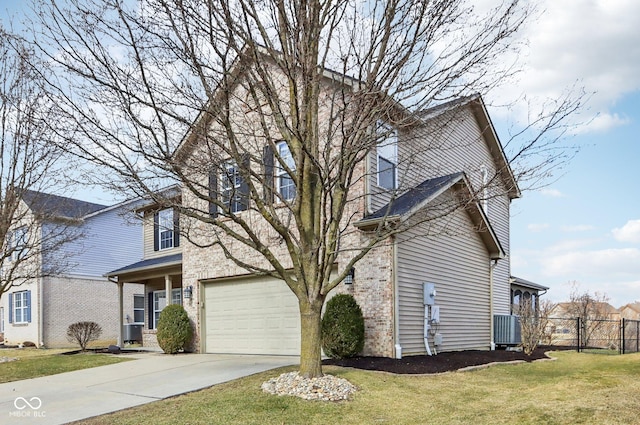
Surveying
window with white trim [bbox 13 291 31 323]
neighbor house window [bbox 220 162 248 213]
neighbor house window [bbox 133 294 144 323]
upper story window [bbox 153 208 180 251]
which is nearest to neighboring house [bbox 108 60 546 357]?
neighbor house window [bbox 220 162 248 213]

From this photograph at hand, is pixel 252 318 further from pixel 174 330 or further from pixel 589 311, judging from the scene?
pixel 589 311

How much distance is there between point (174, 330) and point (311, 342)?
8468 mm

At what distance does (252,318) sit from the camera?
51.4ft

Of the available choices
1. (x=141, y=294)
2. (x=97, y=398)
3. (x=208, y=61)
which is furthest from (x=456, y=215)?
(x=141, y=294)

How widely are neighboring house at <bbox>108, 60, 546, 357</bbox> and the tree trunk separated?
2.52m

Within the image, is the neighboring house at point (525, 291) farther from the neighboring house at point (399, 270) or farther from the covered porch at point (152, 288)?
the covered porch at point (152, 288)

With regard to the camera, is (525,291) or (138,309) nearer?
(525,291)

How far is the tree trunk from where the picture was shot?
9.22 m

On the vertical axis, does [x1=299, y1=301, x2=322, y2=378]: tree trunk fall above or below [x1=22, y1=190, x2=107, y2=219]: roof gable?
below

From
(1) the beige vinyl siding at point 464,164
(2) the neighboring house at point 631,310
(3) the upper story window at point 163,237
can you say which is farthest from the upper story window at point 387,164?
(2) the neighboring house at point 631,310

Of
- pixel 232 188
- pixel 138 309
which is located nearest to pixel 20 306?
pixel 138 309

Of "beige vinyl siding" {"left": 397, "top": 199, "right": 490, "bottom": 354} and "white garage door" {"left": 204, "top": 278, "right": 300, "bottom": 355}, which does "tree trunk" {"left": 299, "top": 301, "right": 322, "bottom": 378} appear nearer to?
"beige vinyl siding" {"left": 397, "top": 199, "right": 490, "bottom": 354}

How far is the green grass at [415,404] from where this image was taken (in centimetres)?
746

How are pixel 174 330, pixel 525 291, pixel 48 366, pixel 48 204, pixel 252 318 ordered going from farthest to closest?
pixel 525 291
pixel 48 204
pixel 174 330
pixel 252 318
pixel 48 366
